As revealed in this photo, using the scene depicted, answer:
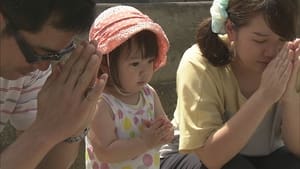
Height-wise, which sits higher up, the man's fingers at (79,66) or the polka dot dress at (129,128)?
the man's fingers at (79,66)

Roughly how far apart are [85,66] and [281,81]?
0.86 meters

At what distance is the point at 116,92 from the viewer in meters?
2.41

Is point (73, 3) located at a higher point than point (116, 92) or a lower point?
higher

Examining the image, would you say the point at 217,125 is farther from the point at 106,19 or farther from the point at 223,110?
the point at 106,19

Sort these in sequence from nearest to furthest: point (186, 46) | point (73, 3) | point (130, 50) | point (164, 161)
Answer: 1. point (73, 3)
2. point (130, 50)
3. point (164, 161)
4. point (186, 46)

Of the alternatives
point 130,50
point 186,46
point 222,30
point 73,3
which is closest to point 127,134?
point 130,50

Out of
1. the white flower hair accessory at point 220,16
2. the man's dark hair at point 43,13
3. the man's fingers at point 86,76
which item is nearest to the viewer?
the man's dark hair at point 43,13

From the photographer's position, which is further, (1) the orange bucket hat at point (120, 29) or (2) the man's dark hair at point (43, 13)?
(1) the orange bucket hat at point (120, 29)

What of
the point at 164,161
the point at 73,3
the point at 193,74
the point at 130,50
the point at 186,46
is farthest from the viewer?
the point at 186,46

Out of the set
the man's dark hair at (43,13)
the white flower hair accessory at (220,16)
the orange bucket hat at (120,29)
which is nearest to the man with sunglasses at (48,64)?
the man's dark hair at (43,13)

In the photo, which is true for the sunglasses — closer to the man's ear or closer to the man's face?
the man's face

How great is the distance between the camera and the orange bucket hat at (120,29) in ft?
7.56

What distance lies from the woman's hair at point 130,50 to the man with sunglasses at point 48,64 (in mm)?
431

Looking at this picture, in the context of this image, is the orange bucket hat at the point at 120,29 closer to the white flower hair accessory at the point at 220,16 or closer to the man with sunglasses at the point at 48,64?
the white flower hair accessory at the point at 220,16
